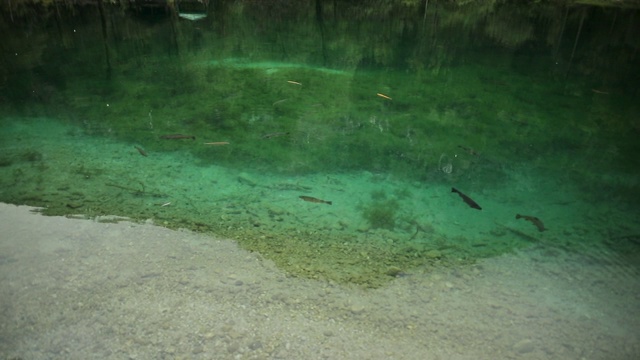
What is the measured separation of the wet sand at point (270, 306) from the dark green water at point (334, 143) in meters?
0.23

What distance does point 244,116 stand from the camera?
18.6 feet

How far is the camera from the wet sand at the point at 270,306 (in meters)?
2.31

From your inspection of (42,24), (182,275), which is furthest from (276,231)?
(42,24)

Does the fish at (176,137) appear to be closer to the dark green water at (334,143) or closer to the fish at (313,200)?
the dark green water at (334,143)

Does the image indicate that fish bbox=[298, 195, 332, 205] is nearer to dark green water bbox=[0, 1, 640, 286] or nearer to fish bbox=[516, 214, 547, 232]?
dark green water bbox=[0, 1, 640, 286]

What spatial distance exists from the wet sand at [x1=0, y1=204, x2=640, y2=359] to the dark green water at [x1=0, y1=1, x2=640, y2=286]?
226 millimetres

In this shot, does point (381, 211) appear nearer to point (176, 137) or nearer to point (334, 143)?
point (334, 143)

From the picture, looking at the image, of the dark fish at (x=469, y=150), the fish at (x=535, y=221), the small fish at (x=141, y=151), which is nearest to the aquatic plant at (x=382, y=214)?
the fish at (x=535, y=221)

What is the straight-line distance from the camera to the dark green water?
→ 3430 millimetres

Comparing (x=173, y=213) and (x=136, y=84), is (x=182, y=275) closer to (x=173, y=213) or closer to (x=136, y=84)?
(x=173, y=213)

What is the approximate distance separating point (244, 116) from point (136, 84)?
2.54 m

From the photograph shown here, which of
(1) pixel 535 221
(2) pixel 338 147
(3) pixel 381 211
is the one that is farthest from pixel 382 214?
(2) pixel 338 147

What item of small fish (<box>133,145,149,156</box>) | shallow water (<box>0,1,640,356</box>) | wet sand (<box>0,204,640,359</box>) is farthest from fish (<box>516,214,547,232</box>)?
small fish (<box>133,145,149,156</box>)

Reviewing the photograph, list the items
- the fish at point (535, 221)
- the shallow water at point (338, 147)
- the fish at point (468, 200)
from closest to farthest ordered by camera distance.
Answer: the shallow water at point (338, 147), the fish at point (535, 221), the fish at point (468, 200)
